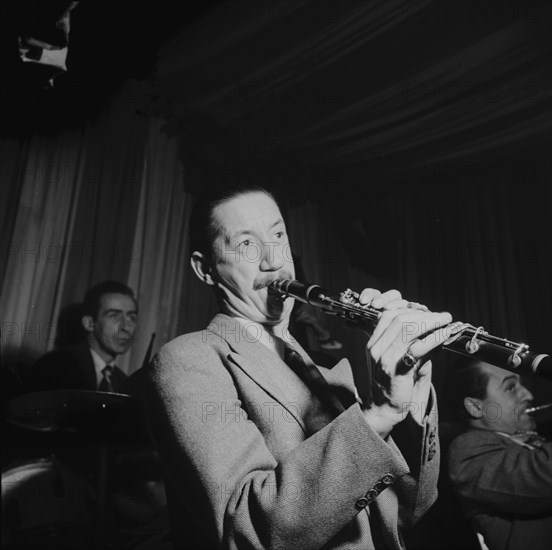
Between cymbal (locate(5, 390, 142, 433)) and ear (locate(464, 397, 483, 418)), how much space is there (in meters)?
1.04

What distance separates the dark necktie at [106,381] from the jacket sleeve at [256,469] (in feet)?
1.83

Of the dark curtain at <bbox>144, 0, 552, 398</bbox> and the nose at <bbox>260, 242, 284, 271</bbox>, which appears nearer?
the nose at <bbox>260, 242, 284, 271</bbox>

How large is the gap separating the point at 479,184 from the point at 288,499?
126cm

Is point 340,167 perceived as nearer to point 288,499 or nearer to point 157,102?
point 157,102

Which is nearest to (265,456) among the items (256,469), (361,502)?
(256,469)

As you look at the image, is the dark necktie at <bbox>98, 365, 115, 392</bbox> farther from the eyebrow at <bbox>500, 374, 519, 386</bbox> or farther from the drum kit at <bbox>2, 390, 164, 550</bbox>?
the eyebrow at <bbox>500, 374, 519, 386</bbox>

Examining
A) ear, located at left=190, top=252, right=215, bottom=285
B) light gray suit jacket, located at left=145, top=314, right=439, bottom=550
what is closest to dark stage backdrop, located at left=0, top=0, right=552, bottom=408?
ear, located at left=190, top=252, right=215, bottom=285

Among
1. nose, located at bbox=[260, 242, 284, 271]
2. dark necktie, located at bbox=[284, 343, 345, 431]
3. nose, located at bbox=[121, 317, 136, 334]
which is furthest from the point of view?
nose, located at bbox=[121, 317, 136, 334]

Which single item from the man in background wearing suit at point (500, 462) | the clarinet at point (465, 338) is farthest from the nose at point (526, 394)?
the clarinet at point (465, 338)

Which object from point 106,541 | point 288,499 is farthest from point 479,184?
point 106,541

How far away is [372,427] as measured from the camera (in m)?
1.01

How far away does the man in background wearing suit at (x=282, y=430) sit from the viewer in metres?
0.97

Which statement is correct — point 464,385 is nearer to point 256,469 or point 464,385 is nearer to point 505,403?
point 505,403

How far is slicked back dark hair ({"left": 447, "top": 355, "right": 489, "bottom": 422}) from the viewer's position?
5.50ft
